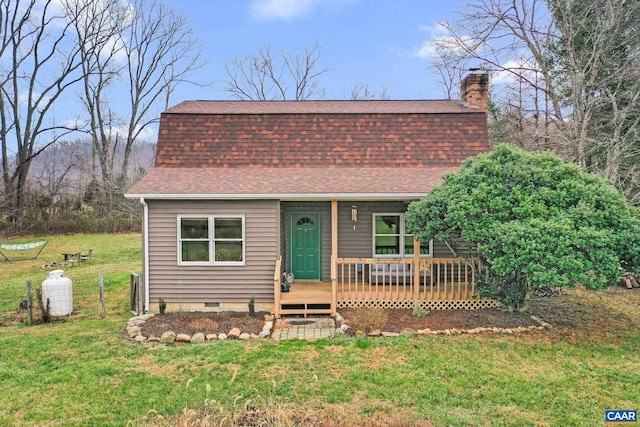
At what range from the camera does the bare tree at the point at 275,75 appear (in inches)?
1244

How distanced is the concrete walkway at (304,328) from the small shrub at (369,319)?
0.47 m

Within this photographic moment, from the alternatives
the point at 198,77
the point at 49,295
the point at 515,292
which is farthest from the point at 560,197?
the point at 198,77

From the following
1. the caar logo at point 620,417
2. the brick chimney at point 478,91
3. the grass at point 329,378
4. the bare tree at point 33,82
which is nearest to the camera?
the caar logo at point 620,417

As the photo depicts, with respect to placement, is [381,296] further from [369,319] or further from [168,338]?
[168,338]

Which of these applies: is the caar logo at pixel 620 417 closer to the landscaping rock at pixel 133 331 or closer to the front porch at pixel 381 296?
the front porch at pixel 381 296

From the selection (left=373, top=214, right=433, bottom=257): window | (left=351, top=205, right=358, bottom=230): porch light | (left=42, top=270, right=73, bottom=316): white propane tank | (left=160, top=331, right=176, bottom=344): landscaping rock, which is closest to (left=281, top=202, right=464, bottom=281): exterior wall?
(left=373, top=214, right=433, bottom=257): window

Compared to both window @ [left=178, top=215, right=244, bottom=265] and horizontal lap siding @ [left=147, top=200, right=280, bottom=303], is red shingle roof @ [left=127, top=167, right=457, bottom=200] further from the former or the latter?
window @ [left=178, top=215, right=244, bottom=265]

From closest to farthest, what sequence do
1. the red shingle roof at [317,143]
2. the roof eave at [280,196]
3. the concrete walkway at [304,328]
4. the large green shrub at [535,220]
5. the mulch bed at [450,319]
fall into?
the large green shrub at [535,220]
the concrete walkway at [304,328]
the mulch bed at [450,319]
the roof eave at [280,196]
the red shingle roof at [317,143]

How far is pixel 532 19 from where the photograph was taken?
1681 cm

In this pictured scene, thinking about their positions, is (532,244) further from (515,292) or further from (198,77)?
(198,77)

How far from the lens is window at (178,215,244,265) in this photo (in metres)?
9.75

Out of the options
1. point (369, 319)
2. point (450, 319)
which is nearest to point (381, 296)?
point (369, 319)

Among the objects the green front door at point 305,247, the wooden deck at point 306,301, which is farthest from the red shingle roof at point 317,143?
the wooden deck at point 306,301

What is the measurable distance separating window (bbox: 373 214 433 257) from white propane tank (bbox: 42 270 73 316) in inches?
306
